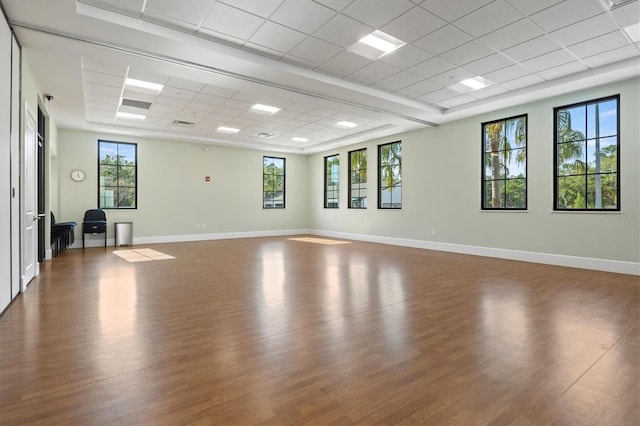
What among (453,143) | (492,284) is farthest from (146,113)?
(492,284)

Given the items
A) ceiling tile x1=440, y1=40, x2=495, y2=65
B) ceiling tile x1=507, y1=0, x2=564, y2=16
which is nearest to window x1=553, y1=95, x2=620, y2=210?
ceiling tile x1=440, y1=40, x2=495, y2=65

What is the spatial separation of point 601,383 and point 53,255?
9.13 metres

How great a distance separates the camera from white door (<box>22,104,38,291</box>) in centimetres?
447

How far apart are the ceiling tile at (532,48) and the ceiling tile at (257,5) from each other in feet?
10.7

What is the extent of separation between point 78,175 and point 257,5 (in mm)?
7698

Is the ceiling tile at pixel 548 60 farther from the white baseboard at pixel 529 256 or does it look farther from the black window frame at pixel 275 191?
the black window frame at pixel 275 191

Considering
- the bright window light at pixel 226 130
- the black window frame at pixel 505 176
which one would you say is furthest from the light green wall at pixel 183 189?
the black window frame at pixel 505 176


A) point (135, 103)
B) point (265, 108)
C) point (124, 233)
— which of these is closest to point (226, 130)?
point (265, 108)

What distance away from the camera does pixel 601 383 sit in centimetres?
210

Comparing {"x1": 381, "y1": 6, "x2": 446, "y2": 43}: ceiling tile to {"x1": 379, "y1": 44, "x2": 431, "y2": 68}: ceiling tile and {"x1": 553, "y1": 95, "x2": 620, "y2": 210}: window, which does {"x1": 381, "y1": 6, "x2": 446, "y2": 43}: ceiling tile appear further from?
{"x1": 553, "y1": 95, "x2": 620, "y2": 210}: window

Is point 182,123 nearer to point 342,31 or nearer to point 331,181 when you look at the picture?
point 331,181

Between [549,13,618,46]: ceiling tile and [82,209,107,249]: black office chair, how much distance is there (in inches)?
386

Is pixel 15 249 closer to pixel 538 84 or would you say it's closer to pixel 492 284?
pixel 492 284

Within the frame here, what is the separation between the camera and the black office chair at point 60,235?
7.61m
